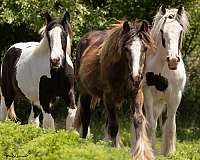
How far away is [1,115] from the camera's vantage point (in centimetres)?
1067

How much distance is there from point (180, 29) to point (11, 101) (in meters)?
4.03

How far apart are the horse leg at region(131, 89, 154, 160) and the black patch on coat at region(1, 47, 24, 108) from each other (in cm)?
306

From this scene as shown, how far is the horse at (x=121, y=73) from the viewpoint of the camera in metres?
6.78

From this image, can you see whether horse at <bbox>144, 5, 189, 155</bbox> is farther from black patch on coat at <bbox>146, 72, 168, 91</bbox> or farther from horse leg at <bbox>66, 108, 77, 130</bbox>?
horse leg at <bbox>66, 108, 77, 130</bbox>

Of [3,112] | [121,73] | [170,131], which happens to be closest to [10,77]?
[3,112]

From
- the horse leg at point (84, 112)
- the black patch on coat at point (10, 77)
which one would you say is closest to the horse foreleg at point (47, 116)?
the horse leg at point (84, 112)

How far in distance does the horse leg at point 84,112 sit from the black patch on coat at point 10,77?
1.06m

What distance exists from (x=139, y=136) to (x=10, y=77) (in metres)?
3.94

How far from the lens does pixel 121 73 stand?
7.38 metres

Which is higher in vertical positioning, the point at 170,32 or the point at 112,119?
the point at 170,32

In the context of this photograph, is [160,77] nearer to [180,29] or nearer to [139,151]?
[180,29]

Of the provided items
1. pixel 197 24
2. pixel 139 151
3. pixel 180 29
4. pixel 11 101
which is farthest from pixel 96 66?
pixel 197 24

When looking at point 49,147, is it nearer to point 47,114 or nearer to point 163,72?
point 47,114

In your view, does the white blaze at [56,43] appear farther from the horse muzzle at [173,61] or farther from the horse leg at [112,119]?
the horse muzzle at [173,61]
